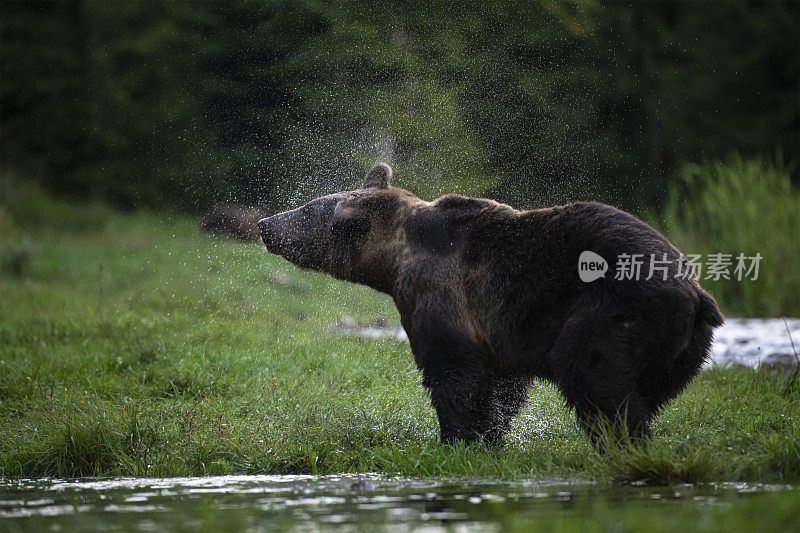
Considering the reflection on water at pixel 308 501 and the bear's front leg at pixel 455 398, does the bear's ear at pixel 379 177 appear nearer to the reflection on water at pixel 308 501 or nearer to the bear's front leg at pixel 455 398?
the bear's front leg at pixel 455 398

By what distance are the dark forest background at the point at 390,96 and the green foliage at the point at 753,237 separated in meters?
2.41

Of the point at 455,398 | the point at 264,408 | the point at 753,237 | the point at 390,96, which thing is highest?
the point at 390,96

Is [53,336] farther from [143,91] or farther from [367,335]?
[143,91]

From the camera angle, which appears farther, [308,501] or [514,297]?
[514,297]

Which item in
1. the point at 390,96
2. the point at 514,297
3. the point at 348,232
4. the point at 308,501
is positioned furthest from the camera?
the point at 390,96

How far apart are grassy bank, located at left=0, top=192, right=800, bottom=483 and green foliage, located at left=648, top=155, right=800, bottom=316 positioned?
3.47m

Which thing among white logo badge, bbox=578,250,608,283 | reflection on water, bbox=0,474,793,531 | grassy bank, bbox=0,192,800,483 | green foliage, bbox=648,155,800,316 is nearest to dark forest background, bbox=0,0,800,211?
green foliage, bbox=648,155,800,316

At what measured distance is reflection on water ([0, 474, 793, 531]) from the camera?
14.0 feet

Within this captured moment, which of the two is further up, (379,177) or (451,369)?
(379,177)

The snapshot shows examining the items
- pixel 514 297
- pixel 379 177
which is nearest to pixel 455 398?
pixel 514 297

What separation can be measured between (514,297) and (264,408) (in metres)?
2.57

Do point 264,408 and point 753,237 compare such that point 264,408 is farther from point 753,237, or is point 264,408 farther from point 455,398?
point 753,237

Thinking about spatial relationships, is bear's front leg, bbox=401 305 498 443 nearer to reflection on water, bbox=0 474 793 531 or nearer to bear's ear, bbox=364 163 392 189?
reflection on water, bbox=0 474 793 531

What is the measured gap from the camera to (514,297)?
6.12 m
